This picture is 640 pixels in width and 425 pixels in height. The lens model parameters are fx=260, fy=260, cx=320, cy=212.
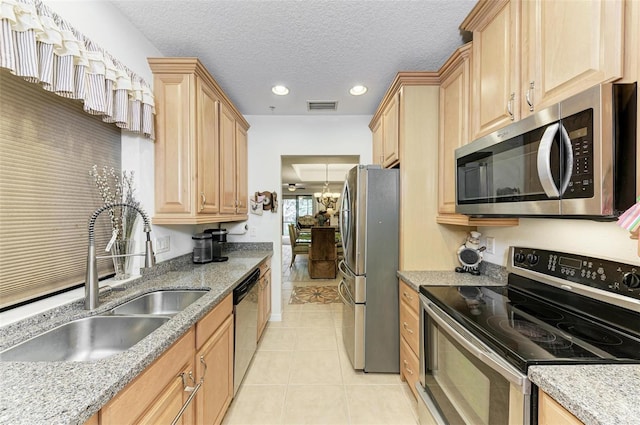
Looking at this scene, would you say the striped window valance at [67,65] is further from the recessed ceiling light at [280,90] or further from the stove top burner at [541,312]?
the stove top burner at [541,312]

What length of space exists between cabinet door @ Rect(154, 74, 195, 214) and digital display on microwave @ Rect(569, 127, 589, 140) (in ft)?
6.68

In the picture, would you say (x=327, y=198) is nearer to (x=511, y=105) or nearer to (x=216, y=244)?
(x=216, y=244)

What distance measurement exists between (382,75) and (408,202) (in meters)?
1.16

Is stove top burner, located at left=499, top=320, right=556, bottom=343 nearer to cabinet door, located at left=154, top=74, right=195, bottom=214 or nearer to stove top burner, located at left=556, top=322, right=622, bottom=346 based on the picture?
stove top burner, located at left=556, top=322, right=622, bottom=346

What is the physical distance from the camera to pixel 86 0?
1.36 meters

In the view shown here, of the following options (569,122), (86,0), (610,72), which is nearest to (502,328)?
(569,122)

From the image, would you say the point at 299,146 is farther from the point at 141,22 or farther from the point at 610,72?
the point at 610,72

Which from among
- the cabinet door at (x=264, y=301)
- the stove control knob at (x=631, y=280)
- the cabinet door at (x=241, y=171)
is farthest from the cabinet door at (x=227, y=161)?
the stove control knob at (x=631, y=280)

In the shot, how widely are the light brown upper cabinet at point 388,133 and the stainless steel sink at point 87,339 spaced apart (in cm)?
202

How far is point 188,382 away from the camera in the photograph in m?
1.19

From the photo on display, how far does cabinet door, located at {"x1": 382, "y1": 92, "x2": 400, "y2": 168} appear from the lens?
219cm

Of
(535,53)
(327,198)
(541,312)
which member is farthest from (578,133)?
(327,198)

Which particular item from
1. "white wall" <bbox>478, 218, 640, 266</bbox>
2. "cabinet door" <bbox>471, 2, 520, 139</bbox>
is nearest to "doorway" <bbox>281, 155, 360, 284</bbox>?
"cabinet door" <bbox>471, 2, 520, 139</bbox>

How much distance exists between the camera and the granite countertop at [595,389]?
60 centimetres
